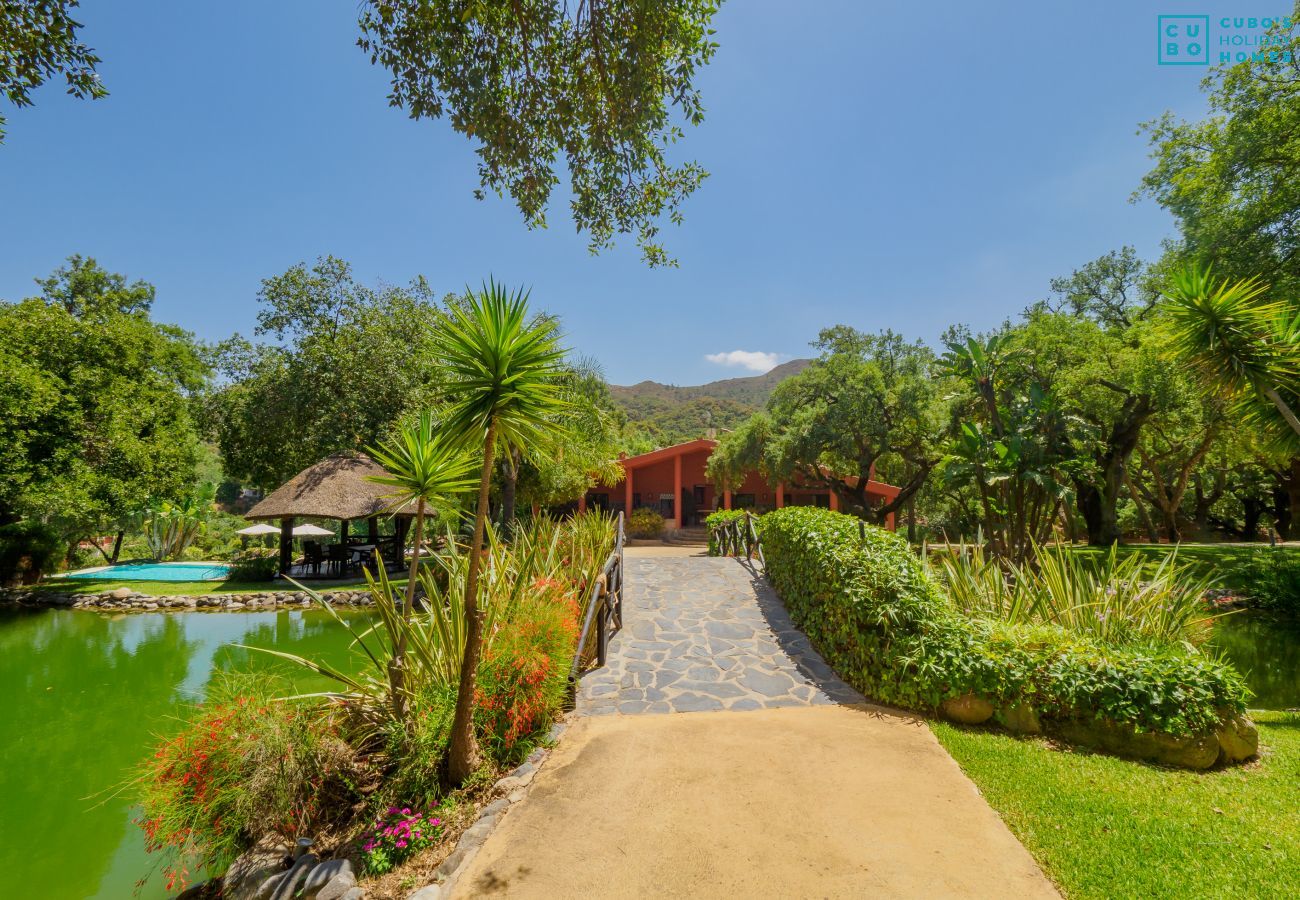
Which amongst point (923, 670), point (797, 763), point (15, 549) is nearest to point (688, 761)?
point (797, 763)

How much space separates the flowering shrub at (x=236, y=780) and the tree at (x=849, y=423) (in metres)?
16.9

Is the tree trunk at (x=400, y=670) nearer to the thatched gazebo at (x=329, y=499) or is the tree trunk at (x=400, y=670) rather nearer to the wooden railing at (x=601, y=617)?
the wooden railing at (x=601, y=617)

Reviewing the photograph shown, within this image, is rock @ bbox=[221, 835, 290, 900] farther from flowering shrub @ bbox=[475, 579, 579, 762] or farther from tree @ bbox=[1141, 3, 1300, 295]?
tree @ bbox=[1141, 3, 1300, 295]

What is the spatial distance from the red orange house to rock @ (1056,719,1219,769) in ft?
63.1

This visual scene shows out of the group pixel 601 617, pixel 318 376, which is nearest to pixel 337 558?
pixel 318 376

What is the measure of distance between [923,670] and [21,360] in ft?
67.8

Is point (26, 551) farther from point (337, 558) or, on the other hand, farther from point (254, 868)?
point (254, 868)

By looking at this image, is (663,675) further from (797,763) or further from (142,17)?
(142,17)

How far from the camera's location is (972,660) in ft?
15.2

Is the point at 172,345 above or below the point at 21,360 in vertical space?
above

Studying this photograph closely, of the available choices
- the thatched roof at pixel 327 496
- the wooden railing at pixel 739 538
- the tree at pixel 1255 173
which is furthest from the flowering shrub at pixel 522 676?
the tree at pixel 1255 173

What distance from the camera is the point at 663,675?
19.9 ft

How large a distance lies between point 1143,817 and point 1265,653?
7447 millimetres

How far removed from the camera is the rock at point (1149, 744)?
394 centimetres
